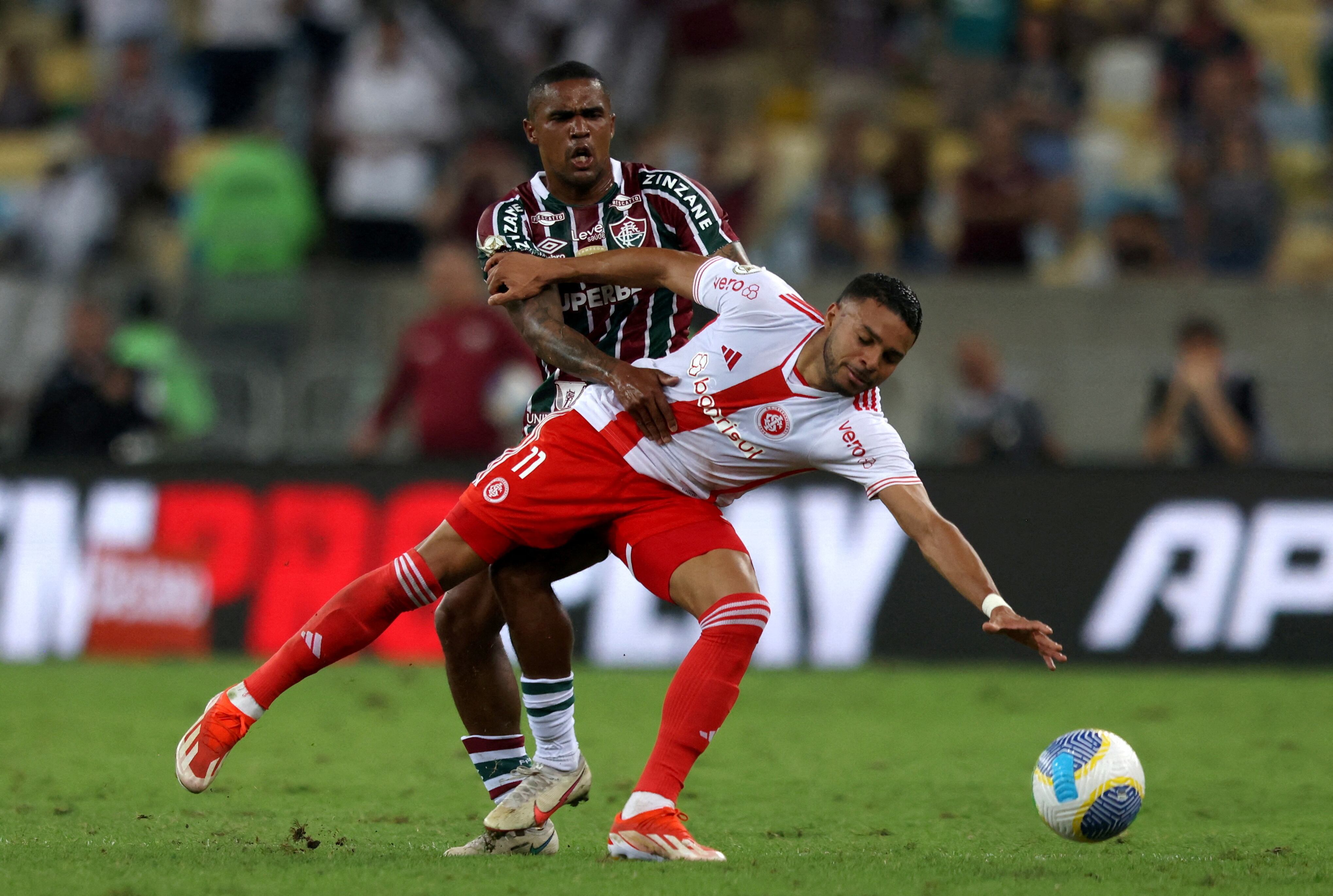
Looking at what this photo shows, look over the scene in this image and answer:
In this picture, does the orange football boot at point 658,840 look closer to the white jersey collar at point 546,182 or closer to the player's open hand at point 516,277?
the player's open hand at point 516,277

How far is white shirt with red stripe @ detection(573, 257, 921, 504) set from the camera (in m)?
5.79

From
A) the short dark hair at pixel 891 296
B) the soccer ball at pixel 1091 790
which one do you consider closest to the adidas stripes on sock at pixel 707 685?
the short dark hair at pixel 891 296

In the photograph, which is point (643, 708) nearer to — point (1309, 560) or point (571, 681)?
point (571, 681)

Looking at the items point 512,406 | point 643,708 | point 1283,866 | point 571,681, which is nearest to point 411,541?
point 512,406

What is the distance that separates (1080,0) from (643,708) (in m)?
8.70

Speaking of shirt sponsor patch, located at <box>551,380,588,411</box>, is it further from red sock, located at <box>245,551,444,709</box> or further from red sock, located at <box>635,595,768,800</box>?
red sock, located at <box>635,595,768,800</box>

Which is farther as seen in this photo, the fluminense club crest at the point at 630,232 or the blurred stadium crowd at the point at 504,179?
the blurred stadium crowd at the point at 504,179

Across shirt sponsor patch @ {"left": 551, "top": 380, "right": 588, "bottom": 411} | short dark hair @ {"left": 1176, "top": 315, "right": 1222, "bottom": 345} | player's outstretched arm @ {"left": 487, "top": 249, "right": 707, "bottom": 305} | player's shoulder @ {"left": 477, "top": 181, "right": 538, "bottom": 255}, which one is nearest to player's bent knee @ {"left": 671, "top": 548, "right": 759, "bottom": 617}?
shirt sponsor patch @ {"left": 551, "top": 380, "right": 588, "bottom": 411}

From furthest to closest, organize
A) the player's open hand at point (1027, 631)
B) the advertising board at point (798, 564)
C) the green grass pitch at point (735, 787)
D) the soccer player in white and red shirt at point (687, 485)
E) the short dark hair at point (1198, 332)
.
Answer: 1. the short dark hair at point (1198, 332)
2. the advertising board at point (798, 564)
3. the soccer player in white and red shirt at point (687, 485)
4. the green grass pitch at point (735, 787)
5. the player's open hand at point (1027, 631)

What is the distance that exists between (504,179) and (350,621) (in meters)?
8.63

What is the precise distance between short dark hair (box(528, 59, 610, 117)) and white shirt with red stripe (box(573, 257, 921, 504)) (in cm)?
79

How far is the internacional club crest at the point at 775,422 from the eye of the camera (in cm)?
583

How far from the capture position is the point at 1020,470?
11.8 meters

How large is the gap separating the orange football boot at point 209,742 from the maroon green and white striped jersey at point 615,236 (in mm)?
1484
